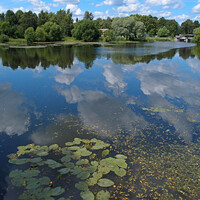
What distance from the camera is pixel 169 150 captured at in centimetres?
831

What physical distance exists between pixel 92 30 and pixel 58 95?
258 ft

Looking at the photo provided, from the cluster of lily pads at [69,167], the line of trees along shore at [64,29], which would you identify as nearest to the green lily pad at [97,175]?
the cluster of lily pads at [69,167]

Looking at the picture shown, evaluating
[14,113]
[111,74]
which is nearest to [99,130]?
[14,113]

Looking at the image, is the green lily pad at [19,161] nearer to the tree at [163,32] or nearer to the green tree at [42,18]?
the green tree at [42,18]

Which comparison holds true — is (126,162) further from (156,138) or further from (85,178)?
(156,138)

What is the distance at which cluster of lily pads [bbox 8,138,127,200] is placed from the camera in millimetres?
5984

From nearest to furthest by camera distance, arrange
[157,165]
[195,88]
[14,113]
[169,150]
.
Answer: [157,165] < [169,150] < [14,113] < [195,88]

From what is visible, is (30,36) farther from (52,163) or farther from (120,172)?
(120,172)

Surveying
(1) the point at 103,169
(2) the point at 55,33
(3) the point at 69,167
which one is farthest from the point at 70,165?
(2) the point at 55,33

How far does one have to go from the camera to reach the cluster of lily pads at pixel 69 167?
5.98m

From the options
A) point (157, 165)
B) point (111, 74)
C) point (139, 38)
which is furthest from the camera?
point (139, 38)

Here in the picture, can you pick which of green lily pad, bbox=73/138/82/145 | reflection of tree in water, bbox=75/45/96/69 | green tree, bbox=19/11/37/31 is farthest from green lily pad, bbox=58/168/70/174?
green tree, bbox=19/11/37/31

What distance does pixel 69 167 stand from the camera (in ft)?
23.0

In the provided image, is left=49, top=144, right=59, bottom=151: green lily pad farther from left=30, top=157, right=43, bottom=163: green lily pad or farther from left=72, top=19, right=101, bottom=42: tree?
left=72, top=19, right=101, bottom=42: tree
